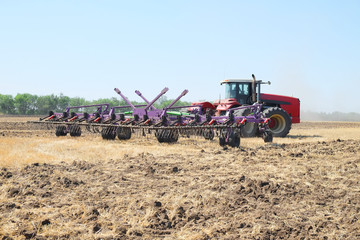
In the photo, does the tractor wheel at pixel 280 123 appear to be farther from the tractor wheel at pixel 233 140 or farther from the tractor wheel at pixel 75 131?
the tractor wheel at pixel 75 131

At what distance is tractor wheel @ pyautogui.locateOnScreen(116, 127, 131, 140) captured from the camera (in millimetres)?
11556

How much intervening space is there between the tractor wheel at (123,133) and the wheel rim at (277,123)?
537cm

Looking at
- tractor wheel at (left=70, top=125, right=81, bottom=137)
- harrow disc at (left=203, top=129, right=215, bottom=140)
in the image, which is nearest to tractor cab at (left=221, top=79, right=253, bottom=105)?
harrow disc at (left=203, top=129, right=215, bottom=140)

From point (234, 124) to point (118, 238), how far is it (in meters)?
6.40

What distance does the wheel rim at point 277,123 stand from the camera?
42.6 ft

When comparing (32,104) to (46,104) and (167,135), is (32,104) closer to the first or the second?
(46,104)

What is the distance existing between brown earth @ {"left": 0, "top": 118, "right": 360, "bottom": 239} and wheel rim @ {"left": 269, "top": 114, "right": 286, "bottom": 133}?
557 centimetres

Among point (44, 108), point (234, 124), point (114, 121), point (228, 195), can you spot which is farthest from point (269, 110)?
point (44, 108)

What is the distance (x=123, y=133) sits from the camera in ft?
38.3

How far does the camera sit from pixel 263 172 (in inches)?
234

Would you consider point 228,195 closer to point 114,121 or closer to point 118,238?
point 118,238

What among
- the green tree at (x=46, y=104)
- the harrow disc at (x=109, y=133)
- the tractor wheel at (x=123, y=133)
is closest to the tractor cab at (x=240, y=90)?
the tractor wheel at (x=123, y=133)

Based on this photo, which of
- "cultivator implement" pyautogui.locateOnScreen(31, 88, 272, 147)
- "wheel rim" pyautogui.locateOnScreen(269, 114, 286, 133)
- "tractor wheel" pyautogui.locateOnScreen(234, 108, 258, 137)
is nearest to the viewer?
"cultivator implement" pyautogui.locateOnScreen(31, 88, 272, 147)

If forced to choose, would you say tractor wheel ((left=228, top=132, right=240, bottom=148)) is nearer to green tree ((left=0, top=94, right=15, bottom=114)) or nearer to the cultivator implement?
the cultivator implement
